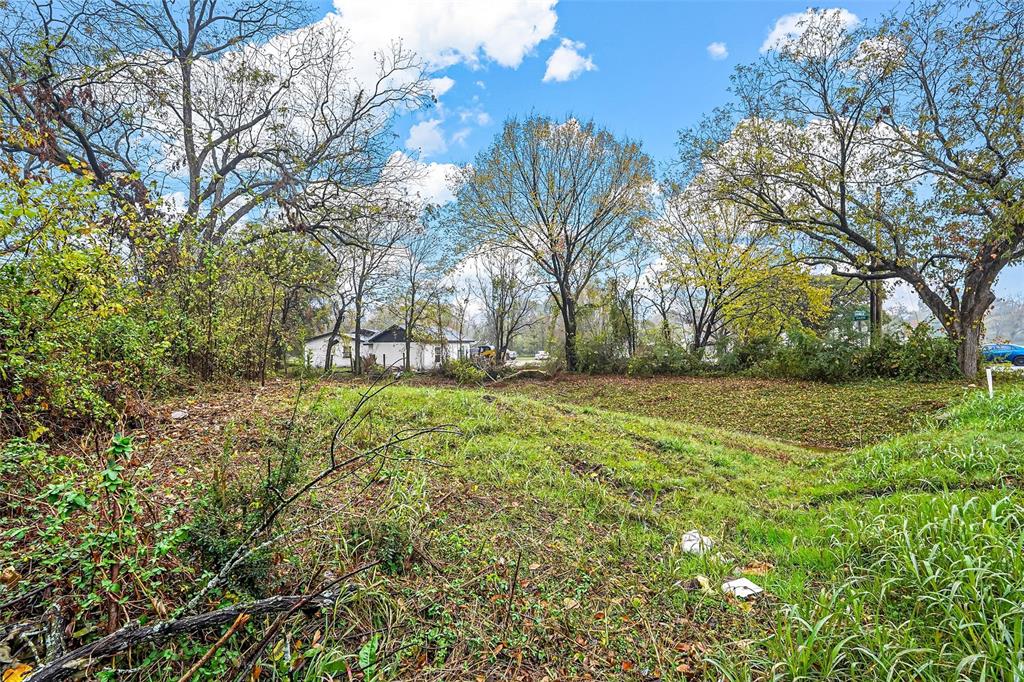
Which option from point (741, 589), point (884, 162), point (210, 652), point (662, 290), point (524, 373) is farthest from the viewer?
point (662, 290)

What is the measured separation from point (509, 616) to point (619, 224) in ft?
44.1

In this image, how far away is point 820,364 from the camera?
1008 cm

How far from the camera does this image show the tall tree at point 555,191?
12984mm

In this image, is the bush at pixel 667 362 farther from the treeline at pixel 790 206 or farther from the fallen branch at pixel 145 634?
the fallen branch at pixel 145 634

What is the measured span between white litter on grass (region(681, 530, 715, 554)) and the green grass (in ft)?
0.21

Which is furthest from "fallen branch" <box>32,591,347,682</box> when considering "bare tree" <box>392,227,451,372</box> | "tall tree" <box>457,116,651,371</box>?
"bare tree" <box>392,227,451,372</box>

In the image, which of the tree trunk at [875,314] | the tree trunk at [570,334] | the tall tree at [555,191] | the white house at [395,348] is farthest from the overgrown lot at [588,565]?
the tall tree at [555,191]

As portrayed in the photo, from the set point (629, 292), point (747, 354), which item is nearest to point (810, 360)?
point (747, 354)

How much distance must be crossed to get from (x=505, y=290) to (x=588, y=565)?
14.3 metres

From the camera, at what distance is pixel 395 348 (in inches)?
1026

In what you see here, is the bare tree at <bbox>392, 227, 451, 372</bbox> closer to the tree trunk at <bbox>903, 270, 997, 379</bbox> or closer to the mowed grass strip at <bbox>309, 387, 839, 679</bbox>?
the mowed grass strip at <bbox>309, 387, 839, 679</bbox>

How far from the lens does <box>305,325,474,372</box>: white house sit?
14523 millimetres

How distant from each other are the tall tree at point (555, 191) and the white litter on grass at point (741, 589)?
1196 centimetres

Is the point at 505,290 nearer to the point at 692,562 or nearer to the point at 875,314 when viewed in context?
the point at 875,314
